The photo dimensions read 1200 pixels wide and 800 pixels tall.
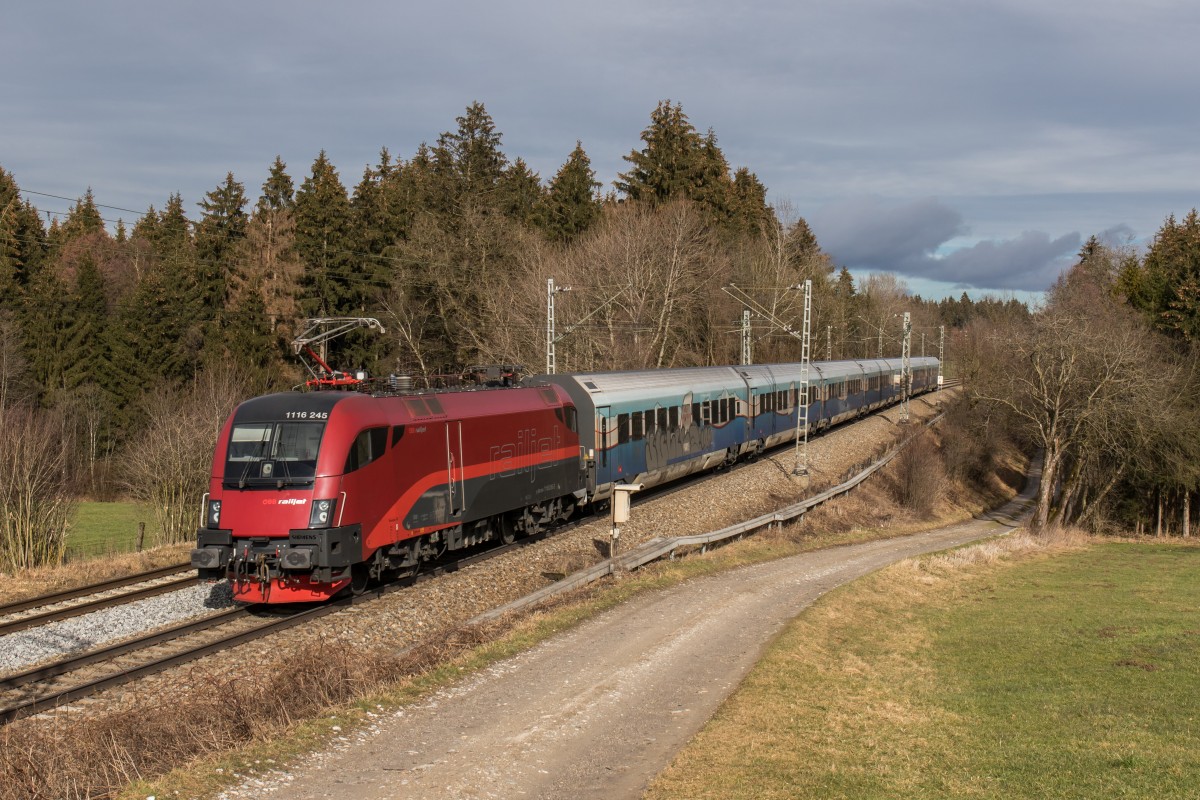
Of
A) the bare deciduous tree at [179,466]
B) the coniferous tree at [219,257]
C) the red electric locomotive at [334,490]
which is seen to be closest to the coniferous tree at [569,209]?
the coniferous tree at [219,257]

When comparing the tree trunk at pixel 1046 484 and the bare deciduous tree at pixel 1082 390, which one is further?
the tree trunk at pixel 1046 484

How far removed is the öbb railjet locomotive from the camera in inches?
588

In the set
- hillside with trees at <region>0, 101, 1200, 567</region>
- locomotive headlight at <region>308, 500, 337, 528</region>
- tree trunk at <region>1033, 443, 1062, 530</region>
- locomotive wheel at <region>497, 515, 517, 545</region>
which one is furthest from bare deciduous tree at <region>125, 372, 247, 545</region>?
tree trunk at <region>1033, 443, 1062, 530</region>

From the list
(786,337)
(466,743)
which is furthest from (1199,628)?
(786,337)

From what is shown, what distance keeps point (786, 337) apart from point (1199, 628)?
5191 cm

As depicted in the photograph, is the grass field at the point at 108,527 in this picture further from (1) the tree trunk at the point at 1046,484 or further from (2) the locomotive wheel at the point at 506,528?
(1) the tree trunk at the point at 1046,484

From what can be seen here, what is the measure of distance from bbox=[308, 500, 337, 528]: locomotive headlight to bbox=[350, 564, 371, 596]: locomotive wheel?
1.69 m

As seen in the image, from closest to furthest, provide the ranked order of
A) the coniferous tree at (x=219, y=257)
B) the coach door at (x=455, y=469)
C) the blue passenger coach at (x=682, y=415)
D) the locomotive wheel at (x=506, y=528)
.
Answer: the coach door at (x=455, y=469)
the locomotive wheel at (x=506, y=528)
the blue passenger coach at (x=682, y=415)
the coniferous tree at (x=219, y=257)

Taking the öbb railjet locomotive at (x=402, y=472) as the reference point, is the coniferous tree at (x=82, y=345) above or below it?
above

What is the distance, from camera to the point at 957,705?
12.9m

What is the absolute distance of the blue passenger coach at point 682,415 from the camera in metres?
25.1

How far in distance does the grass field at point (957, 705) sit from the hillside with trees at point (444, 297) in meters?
21.4

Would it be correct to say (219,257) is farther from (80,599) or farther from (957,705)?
(957,705)

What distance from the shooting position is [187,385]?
57.1 m
